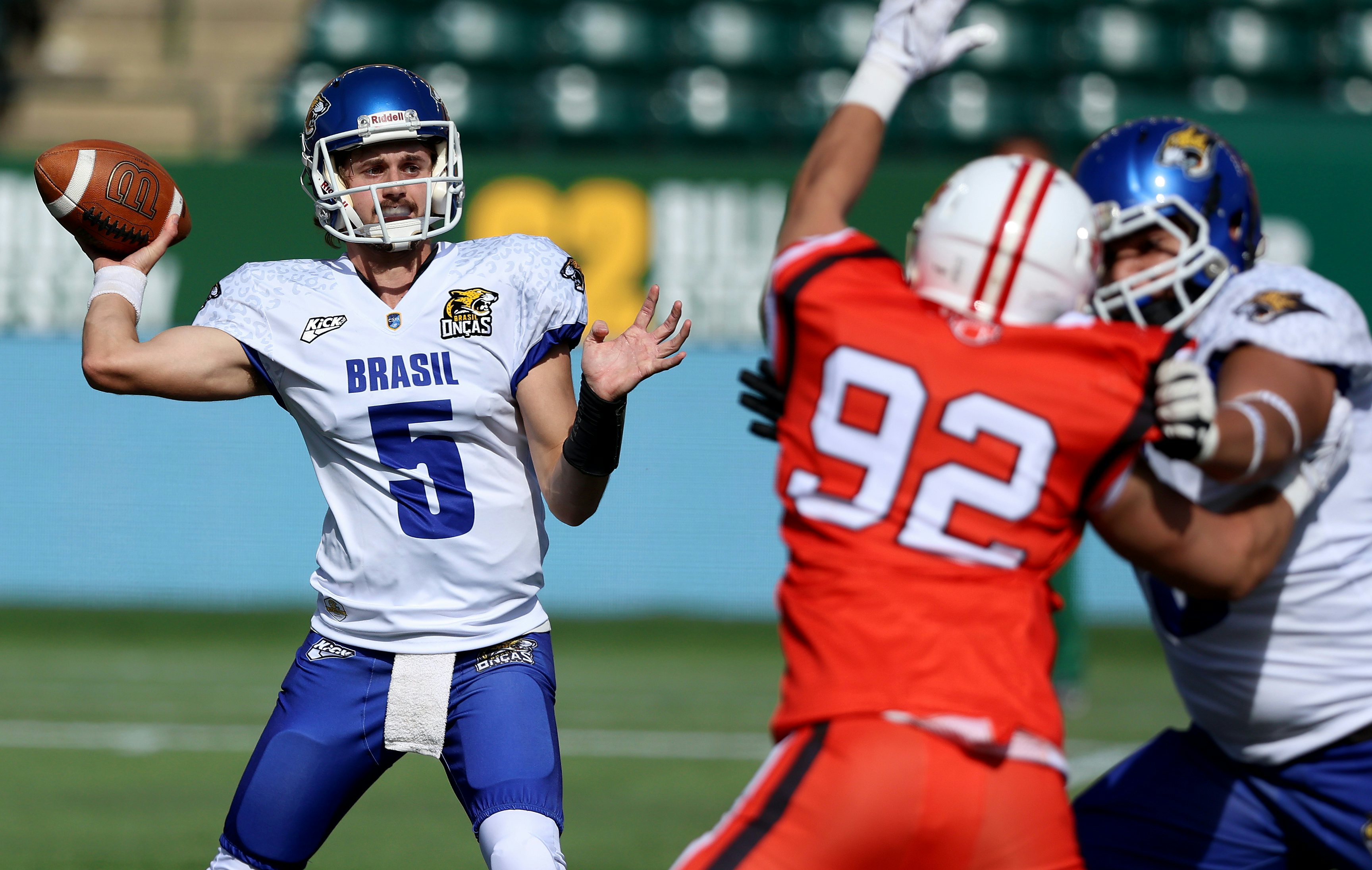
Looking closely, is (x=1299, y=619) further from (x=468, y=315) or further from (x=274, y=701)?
(x=274, y=701)

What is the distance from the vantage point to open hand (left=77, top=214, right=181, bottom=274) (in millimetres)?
3711

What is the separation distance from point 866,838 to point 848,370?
72cm

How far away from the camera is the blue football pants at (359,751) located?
3.29 m

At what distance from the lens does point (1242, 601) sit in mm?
3090

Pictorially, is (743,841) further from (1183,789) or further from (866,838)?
(1183,789)

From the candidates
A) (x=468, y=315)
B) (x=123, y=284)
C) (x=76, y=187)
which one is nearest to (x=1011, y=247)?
(x=468, y=315)

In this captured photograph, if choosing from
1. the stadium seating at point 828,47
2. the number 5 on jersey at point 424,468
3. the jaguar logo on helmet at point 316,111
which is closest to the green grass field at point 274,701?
the number 5 on jersey at point 424,468

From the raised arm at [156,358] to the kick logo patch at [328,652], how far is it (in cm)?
58

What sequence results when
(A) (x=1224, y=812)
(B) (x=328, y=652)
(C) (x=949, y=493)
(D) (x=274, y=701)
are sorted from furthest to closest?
(D) (x=274, y=701) < (B) (x=328, y=652) < (A) (x=1224, y=812) < (C) (x=949, y=493)

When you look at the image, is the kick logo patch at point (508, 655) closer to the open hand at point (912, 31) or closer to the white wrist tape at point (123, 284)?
the white wrist tape at point (123, 284)

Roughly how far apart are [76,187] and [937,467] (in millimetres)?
2308

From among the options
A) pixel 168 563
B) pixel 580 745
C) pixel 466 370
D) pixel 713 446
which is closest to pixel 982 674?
pixel 466 370

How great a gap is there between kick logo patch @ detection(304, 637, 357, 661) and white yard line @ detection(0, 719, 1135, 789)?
136 inches

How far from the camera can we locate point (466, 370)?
3.44 meters
